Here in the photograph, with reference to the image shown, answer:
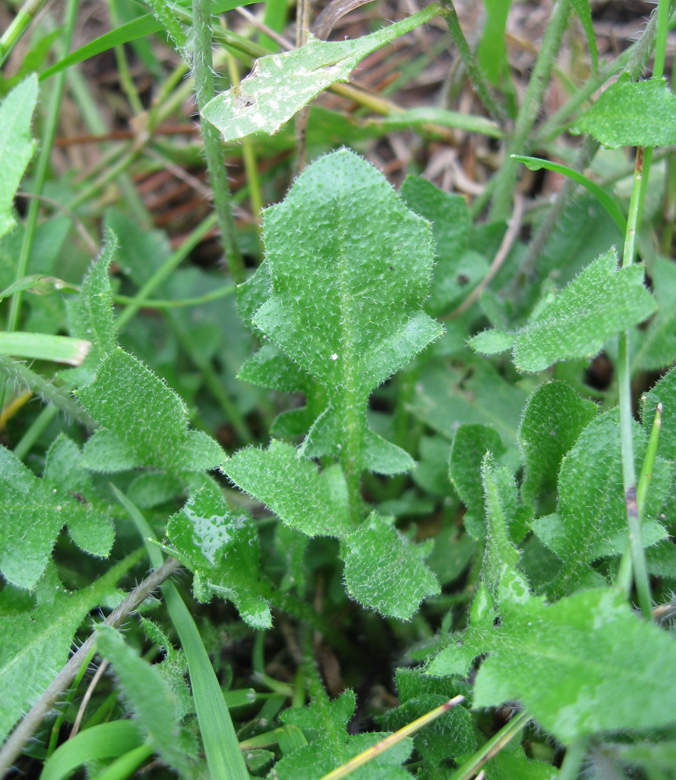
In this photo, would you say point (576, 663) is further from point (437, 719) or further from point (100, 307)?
point (100, 307)

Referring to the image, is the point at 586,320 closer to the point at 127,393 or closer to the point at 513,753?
the point at 513,753

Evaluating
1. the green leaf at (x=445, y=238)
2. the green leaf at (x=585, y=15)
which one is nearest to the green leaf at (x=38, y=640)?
the green leaf at (x=445, y=238)

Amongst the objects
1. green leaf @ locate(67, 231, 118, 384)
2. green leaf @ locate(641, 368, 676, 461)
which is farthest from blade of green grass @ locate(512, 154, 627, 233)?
green leaf @ locate(67, 231, 118, 384)

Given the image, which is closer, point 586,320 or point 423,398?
point 586,320

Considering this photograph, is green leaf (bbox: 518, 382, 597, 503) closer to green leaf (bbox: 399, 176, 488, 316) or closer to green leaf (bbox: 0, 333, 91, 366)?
green leaf (bbox: 399, 176, 488, 316)

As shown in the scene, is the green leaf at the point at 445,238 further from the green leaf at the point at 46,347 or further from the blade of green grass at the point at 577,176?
the green leaf at the point at 46,347

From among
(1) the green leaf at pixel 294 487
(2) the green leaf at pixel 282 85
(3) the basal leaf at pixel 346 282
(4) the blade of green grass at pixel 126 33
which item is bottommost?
(1) the green leaf at pixel 294 487

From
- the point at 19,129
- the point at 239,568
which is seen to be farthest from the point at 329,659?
the point at 19,129
